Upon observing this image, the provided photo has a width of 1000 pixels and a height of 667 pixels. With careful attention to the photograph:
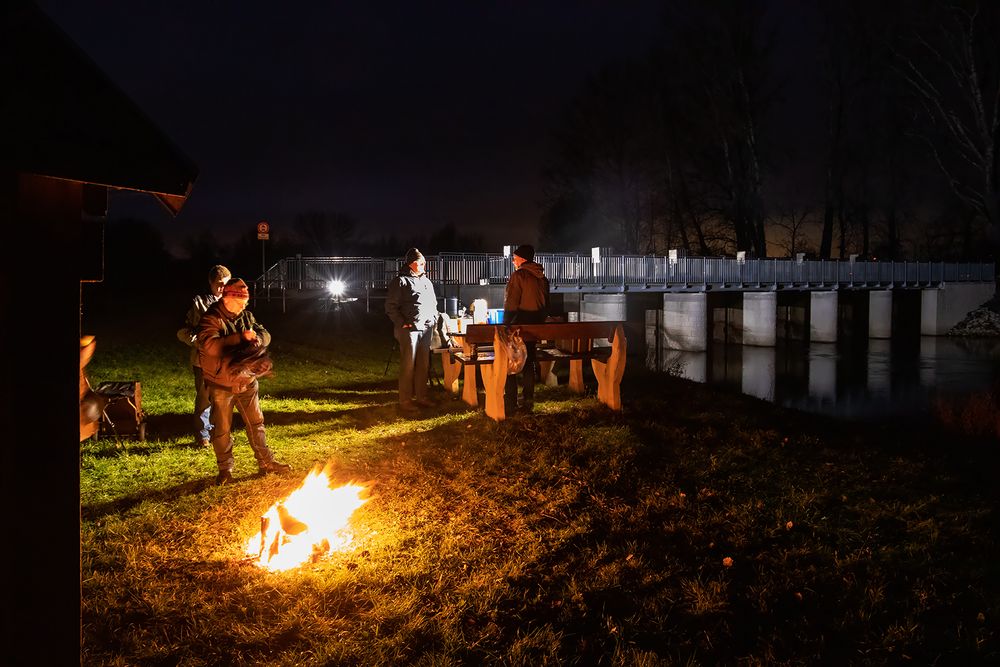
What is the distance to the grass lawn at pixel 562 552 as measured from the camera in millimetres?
3377

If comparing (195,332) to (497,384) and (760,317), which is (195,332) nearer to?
(497,384)

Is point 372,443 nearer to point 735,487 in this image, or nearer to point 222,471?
point 222,471

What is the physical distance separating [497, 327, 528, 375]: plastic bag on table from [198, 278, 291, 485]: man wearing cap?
8.86 ft

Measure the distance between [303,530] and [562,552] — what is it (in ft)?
5.25

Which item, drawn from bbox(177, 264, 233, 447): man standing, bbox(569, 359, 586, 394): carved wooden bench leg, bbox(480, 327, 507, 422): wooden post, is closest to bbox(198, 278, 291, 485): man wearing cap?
bbox(177, 264, 233, 447): man standing

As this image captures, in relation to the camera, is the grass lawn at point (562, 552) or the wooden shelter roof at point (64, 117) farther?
the grass lawn at point (562, 552)

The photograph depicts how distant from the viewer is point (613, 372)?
8.16 m

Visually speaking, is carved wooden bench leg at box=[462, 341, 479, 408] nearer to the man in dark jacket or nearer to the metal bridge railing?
the man in dark jacket

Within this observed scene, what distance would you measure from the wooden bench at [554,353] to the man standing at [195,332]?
275 cm

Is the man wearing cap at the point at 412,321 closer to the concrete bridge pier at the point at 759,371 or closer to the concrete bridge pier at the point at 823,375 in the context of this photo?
the concrete bridge pier at the point at 759,371

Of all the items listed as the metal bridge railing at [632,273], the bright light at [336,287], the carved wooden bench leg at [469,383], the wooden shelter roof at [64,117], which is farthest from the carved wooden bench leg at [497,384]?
the bright light at [336,287]

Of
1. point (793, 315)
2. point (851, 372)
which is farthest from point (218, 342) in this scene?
point (793, 315)

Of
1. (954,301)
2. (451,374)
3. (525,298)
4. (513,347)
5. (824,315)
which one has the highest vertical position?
(954,301)

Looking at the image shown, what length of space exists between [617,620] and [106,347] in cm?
1538
